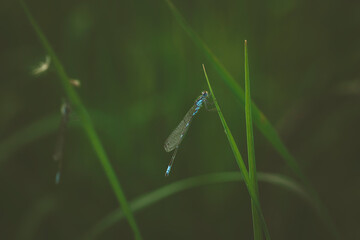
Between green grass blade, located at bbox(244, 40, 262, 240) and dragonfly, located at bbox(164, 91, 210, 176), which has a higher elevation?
dragonfly, located at bbox(164, 91, 210, 176)

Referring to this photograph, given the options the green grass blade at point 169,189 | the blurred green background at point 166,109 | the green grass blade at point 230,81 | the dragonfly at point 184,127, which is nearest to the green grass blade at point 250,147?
the green grass blade at point 230,81

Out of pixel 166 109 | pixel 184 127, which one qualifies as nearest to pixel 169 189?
pixel 184 127

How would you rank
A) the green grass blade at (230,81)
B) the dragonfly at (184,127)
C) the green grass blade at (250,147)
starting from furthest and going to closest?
the dragonfly at (184,127) → the green grass blade at (230,81) → the green grass blade at (250,147)

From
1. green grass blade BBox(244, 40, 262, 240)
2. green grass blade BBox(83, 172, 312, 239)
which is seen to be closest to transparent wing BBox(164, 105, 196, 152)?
green grass blade BBox(83, 172, 312, 239)

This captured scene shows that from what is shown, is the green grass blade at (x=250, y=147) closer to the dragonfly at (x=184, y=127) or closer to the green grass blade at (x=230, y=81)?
the green grass blade at (x=230, y=81)

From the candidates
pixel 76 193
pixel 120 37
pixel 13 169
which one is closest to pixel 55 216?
pixel 76 193

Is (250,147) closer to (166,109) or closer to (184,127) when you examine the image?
(184,127)

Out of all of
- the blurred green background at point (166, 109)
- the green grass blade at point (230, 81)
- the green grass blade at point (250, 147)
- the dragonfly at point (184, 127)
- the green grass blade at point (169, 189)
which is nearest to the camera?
the green grass blade at point (250, 147)

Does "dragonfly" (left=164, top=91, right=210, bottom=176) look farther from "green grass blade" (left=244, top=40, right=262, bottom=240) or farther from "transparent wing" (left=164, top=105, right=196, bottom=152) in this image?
"green grass blade" (left=244, top=40, right=262, bottom=240)

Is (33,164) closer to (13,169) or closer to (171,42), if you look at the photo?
(13,169)
